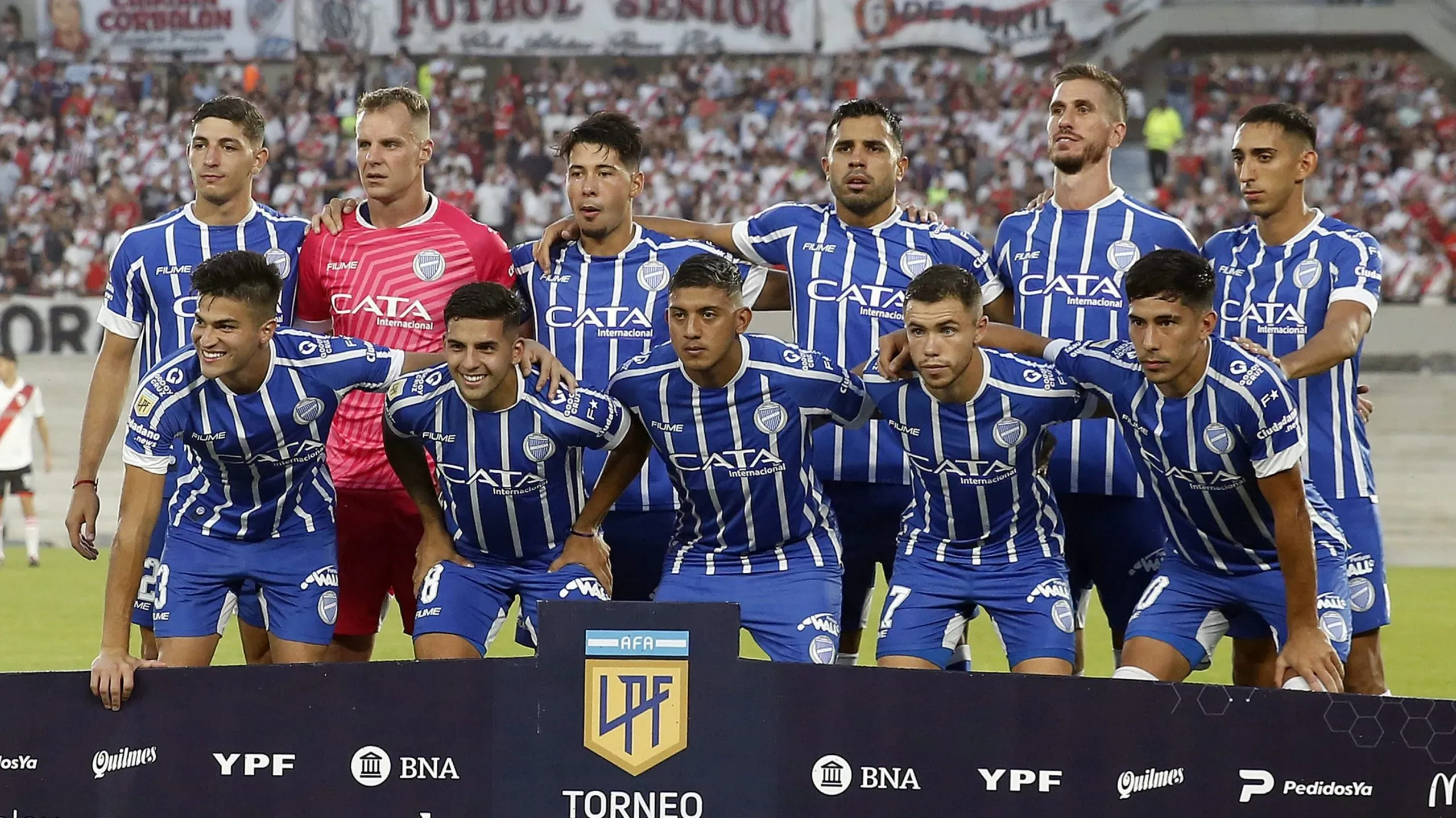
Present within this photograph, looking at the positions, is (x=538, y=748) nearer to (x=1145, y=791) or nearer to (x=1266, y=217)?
(x=1145, y=791)

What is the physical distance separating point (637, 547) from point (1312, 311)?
248cm

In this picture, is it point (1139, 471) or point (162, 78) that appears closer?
point (1139, 471)

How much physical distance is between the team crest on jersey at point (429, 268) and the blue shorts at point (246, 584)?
973 mm

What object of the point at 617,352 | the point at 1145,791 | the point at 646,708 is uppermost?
the point at 617,352

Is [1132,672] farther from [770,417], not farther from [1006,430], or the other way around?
[770,417]

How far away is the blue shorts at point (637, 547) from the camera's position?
5.73m

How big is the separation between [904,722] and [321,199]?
20.4 meters

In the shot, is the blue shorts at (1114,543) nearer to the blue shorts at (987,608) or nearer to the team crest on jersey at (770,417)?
the blue shorts at (987,608)

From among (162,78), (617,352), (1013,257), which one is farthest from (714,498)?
(162,78)

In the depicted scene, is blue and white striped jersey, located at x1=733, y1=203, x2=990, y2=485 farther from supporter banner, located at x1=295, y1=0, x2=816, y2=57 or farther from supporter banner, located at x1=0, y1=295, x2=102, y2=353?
supporter banner, located at x1=295, y1=0, x2=816, y2=57

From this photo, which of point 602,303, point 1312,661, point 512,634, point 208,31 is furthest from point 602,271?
point 208,31

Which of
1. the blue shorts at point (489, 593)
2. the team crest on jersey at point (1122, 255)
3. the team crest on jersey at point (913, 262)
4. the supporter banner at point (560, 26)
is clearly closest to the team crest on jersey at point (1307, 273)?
the team crest on jersey at point (1122, 255)

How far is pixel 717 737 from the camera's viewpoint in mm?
3607

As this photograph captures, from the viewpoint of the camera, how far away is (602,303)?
543 centimetres
